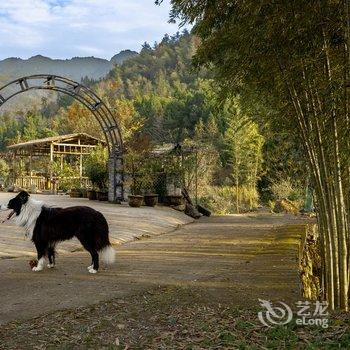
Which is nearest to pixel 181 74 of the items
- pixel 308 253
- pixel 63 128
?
pixel 63 128

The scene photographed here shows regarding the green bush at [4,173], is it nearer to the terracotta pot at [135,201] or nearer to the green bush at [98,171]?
the green bush at [98,171]

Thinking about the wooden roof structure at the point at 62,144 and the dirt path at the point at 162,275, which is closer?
the dirt path at the point at 162,275

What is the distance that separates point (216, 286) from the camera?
412 centimetres

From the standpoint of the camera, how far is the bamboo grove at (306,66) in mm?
3924

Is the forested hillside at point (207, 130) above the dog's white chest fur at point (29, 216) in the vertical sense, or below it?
above

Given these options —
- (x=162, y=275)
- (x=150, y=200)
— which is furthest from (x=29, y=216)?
(x=150, y=200)

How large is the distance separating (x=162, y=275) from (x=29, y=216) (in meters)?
1.65

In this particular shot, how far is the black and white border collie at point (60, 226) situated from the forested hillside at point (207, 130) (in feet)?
8.54

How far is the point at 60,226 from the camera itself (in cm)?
486

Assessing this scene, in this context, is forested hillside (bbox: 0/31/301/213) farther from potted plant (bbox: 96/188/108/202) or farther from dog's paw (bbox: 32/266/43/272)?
potted plant (bbox: 96/188/108/202)

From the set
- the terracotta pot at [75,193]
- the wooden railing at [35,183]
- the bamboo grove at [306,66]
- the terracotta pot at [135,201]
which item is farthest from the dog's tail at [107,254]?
the wooden railing at [35,183]

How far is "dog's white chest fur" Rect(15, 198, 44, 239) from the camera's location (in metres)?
4.90

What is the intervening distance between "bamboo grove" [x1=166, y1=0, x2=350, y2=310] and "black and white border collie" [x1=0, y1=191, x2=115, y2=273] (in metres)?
2.42

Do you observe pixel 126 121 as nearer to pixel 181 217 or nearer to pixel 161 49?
pixel 181 217
